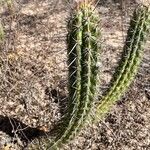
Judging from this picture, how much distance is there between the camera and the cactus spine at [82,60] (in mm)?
2572

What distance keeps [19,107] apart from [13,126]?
0.48m

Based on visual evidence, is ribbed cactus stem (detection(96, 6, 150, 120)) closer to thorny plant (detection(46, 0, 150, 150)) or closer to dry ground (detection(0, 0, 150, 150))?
thorny plant (detection(46, 0, 150, 150))

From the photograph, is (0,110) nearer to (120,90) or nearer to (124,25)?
(120,90)

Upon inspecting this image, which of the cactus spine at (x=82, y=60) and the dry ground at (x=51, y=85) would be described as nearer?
the cactus spine at (x=82, y=60)

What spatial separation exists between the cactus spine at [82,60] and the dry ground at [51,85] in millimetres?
644

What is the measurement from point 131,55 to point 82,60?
0.70 meters

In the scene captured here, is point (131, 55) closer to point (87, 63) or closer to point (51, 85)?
point (87, 63)

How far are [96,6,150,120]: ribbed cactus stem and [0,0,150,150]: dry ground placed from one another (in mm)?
378

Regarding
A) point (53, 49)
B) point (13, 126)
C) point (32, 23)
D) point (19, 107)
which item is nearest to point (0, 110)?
point (19, 107)

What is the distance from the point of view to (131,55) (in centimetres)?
325

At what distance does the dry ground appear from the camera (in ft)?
12.3

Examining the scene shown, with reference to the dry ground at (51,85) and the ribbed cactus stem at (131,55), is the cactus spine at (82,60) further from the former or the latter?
the dry ground at (51,85)

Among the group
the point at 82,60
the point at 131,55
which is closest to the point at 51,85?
the point at 131,55

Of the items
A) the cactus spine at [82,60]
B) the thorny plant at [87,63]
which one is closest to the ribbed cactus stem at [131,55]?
the thorny plant at [87,63]
